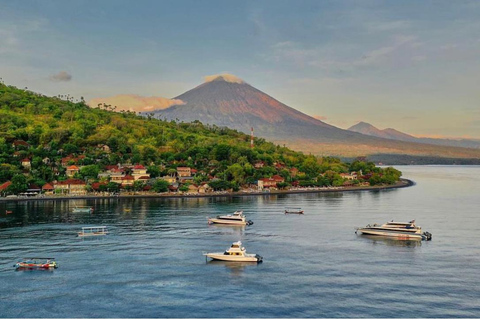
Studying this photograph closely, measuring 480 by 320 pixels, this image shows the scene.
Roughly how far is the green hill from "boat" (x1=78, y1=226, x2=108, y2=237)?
103 feet

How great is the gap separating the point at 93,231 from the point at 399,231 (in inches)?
865

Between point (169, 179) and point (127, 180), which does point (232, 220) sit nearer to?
point (127, 180)

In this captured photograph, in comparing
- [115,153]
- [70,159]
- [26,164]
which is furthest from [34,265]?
[115,153]

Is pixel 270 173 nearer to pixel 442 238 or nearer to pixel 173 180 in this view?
pixel 173 180

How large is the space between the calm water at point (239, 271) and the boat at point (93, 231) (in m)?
0.80

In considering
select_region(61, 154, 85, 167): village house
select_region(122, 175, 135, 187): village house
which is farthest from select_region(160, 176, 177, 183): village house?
A: select_region(61, 154, 85, 167): village house

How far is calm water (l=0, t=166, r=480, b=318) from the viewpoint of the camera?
59.2ft

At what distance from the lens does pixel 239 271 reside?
23.5m

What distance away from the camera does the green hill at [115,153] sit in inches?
2707

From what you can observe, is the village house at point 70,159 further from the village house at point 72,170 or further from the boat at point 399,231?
the boat at point 399,231

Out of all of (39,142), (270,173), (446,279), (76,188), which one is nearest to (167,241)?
(446,279)

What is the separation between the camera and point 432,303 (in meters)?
18.5

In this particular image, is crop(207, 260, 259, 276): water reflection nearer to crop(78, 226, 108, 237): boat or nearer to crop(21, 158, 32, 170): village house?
crop(78, 226, 108, 237): boat

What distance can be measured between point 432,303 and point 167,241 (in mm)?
17180
